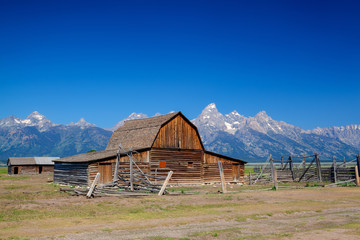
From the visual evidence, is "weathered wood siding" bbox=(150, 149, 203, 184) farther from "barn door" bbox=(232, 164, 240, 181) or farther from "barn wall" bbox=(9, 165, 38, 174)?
"barn wall" bbox=(9, 165, 38, 174)

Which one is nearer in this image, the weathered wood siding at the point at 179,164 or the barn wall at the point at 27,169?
the weathered wood siding at the point at 179,164

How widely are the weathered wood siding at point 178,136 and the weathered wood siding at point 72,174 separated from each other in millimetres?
8414

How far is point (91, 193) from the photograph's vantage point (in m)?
24.3

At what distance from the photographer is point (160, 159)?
3841cm

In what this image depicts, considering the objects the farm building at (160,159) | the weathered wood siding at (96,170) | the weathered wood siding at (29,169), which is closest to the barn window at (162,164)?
the farm building at (160,159)

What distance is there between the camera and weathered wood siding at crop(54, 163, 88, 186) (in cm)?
3706

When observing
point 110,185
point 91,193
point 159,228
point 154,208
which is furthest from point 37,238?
point 110,185

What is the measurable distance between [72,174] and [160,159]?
10.9m

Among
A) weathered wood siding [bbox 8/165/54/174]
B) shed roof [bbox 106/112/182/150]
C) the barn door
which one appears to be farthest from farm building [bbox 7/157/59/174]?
the barn door

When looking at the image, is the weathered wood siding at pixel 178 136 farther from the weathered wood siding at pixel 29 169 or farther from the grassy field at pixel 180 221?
the weathered wood siding at pixel 29 169

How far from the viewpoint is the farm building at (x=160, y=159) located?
37.2 meters

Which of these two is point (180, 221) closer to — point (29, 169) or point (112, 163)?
point (112, 163)

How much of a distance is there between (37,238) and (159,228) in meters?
4.36

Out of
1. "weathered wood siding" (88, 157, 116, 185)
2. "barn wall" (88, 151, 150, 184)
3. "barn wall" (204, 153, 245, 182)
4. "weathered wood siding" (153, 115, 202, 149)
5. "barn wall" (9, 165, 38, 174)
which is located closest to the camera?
"weathered wood siding" (88, 157, 116, 185)
